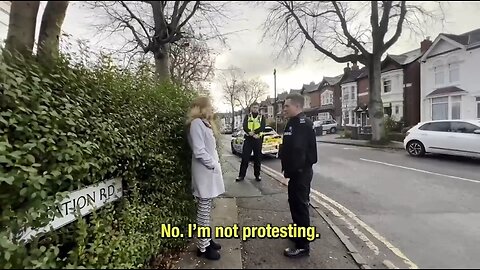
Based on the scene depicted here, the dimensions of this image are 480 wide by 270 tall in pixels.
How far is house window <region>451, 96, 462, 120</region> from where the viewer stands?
19102mm

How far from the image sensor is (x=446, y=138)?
10.6 metres

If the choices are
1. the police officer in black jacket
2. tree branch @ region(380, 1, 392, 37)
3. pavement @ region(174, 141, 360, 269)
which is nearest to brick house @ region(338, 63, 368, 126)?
pavement @ region(174, 141, 360, 269)

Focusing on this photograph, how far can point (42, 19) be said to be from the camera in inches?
94.7

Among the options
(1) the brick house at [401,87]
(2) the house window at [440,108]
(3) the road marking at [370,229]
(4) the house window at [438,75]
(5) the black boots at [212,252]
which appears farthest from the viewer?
(1) the brick house at [401,87]

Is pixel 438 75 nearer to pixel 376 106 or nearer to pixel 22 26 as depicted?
pixel 376 106

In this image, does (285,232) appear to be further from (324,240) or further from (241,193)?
(241,193)

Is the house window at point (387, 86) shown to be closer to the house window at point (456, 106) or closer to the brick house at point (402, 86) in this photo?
the brick house at point (402, 86)

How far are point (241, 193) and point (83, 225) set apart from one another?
3.95 m

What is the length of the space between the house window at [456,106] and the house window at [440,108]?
473mm

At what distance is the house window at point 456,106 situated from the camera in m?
19.1

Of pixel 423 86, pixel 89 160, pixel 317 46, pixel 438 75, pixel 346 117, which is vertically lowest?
pixel 89 160

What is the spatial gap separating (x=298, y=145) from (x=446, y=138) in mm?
10044

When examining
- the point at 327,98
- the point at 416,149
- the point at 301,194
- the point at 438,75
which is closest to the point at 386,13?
the point at 301,194

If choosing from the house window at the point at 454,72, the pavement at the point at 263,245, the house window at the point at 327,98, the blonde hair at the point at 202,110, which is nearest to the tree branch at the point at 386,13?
the blonde hair at the point at 202,110
